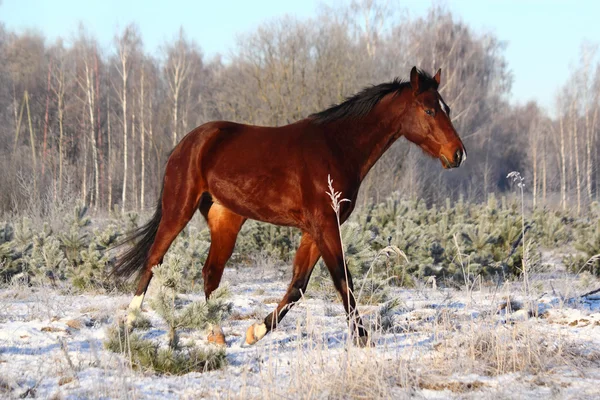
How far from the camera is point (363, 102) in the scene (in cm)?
510

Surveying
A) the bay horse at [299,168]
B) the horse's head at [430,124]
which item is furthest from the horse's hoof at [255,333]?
the horse's head at [430,124]

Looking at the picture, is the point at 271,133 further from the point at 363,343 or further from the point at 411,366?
the point at 411,366

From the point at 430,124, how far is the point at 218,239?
2059mm

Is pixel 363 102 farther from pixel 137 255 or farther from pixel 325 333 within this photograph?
pixel 137 255

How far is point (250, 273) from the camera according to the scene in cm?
934

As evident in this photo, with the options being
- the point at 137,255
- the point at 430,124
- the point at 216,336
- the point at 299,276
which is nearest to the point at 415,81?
the point at 430,124

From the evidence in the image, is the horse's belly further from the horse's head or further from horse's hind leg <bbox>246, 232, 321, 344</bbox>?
the horse's head

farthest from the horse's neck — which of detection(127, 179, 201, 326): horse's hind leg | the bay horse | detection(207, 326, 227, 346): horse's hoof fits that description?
detection(207, 326, 227, 346): horse's hoof

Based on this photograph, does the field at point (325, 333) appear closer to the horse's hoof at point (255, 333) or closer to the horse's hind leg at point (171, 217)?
the horse's hoof at point (255, 333)

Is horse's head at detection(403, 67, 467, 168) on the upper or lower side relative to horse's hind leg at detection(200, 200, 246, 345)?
upper

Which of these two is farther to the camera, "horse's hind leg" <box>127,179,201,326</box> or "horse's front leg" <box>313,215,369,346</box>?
"horse's hind leg" <box>127,179,201,326</box>

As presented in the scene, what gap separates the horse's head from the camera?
486 centimetres

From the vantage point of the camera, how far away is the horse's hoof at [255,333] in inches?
175

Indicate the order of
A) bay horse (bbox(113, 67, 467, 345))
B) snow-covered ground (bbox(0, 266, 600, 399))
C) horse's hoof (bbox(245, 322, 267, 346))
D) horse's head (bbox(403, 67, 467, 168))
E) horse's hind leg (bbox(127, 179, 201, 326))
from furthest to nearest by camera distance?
horse's hind leg (bbox(127, 179, 201, 326))
horse's head (bbox(403, 67, 467, 168))
bay horse (bbox(113, 67, 467, 345))
horse's hoof (bbox(245, 322, 267, 346))
snow-covered ground (bbox(0, 266, 600, 399))
